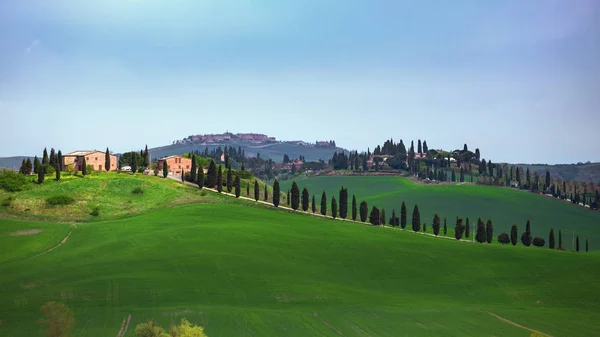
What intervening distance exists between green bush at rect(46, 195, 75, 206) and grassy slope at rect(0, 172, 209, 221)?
42.7 inches

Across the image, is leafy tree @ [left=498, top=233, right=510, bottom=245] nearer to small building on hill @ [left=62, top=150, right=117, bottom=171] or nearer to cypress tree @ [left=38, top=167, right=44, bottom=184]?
small building on hill @ [left=62, top=150, right=117, bottom=171]

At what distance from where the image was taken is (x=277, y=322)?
52031mm

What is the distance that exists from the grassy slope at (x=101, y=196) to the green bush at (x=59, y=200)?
3.56 feet

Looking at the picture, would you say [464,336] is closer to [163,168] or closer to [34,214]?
[34,214]

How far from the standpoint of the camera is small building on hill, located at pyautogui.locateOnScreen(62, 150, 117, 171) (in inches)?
5541

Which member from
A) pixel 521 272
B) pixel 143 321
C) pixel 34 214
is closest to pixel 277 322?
pixel 143 321

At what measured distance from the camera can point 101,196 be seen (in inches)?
4328

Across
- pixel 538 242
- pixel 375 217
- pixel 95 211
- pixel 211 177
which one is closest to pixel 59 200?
pixel 95 211

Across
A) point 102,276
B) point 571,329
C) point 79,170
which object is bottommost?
point 571,329

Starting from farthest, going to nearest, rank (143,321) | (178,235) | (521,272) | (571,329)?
(178,235)
(521,272)
(571,329)
(143,321)

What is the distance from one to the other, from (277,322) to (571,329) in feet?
106

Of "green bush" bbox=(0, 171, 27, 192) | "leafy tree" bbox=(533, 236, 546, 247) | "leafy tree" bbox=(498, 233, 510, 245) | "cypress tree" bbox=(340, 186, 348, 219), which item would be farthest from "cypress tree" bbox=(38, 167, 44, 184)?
"leafy tree" bbox=(533, 236, 546, 247)

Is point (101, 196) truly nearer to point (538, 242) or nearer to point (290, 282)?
point (290, 282)

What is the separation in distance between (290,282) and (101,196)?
199 feet
